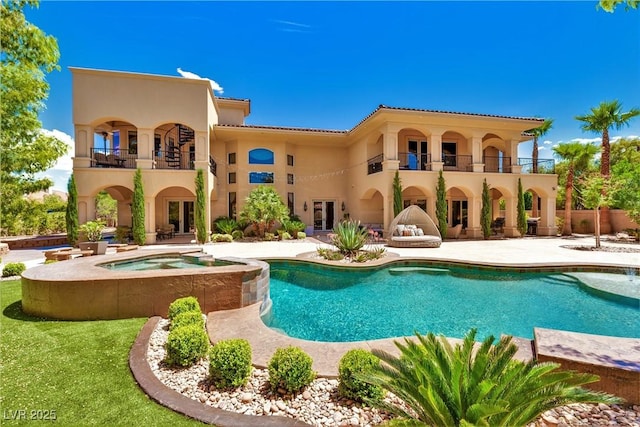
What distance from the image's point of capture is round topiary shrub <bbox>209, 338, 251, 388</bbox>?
3365mm

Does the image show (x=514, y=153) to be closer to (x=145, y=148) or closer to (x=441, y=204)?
(x=441, y=204)

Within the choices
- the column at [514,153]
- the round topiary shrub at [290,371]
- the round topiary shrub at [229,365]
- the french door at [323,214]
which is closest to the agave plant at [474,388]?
the round topiary shrub at [290,371]

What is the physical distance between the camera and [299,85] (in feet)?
67.8

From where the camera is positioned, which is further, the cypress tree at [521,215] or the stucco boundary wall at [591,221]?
the stucco boundary wall at [591,221]

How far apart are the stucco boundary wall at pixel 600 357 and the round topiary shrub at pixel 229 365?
3.69m

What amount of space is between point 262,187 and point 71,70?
11.6 metres

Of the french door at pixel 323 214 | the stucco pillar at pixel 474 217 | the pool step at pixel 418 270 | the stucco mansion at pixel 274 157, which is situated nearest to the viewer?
the pool step at pixel 418 270

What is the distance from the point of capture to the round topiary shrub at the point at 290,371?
3.23m

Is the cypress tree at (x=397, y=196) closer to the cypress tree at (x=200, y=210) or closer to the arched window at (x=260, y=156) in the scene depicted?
the arched window at (x=260, y=156)

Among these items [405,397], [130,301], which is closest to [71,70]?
[130,301]

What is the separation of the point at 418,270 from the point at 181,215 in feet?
56.1

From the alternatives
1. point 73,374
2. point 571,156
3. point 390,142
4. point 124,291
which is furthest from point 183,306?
point 571,156

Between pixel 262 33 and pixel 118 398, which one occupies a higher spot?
pixel 262 33

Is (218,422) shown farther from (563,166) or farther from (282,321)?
(563,166)
